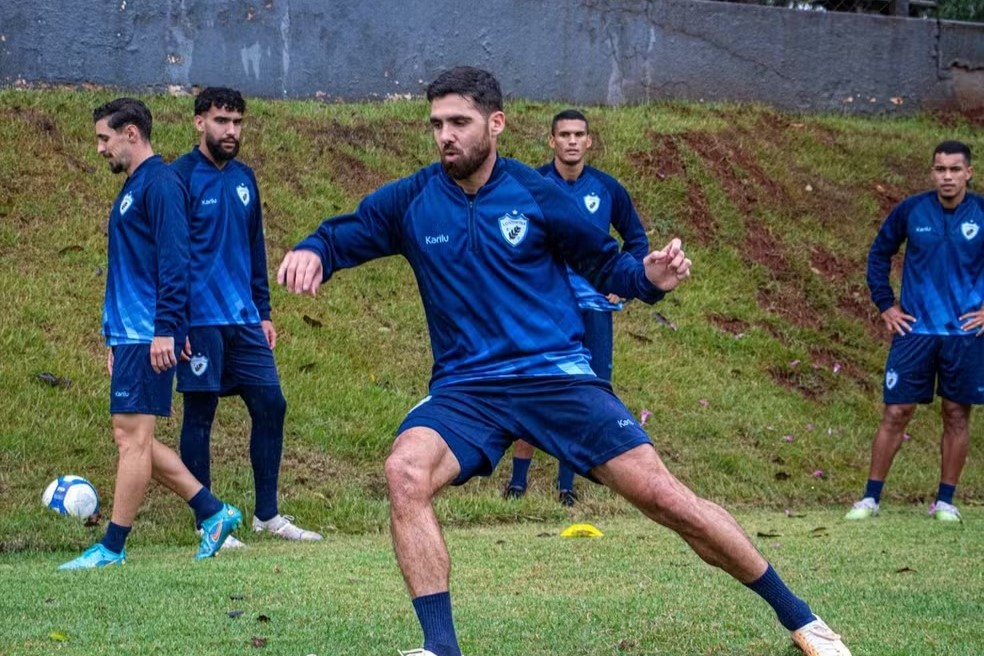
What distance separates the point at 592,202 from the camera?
9.75m

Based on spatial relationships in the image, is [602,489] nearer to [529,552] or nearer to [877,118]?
[529,552]

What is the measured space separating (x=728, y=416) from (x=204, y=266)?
5.09m

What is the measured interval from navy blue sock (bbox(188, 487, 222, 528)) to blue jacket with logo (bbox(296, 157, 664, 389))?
9.16 feet

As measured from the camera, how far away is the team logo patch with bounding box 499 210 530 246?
18.2 feet

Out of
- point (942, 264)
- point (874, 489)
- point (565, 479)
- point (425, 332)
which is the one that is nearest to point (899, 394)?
point (874, 489)

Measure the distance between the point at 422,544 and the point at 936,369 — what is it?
240 inches

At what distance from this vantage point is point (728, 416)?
1182cm

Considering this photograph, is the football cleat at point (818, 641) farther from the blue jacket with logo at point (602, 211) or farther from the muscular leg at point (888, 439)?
the muscular leg at point (888, 439)

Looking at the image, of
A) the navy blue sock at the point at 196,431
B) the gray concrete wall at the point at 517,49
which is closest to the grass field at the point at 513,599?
the navy blue sock at the point at 196,431

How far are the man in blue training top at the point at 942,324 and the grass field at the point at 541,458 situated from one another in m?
0.51

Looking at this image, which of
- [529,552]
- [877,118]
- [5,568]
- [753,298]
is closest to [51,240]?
[5,568]

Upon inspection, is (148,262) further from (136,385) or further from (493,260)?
(493,260)

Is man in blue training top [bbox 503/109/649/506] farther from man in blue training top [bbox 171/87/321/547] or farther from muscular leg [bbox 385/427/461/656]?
muscular leg [bbox 385/427/461/656]

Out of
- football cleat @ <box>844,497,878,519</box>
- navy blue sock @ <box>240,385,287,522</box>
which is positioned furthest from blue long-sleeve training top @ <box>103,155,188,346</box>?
football cleat @ <box>844,497,878,519</box>
